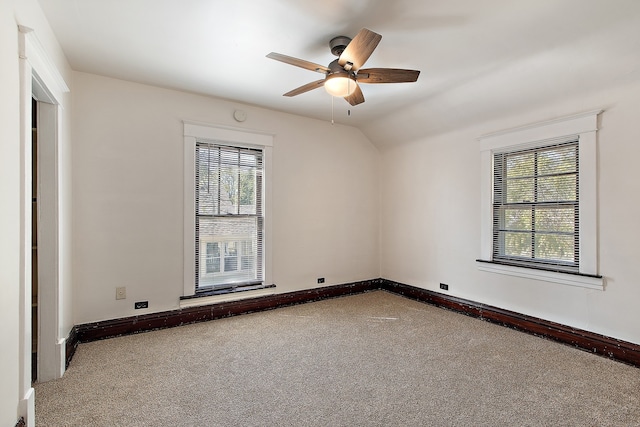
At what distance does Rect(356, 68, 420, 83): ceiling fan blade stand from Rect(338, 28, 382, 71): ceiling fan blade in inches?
5.0

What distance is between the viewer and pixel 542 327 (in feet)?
10.3

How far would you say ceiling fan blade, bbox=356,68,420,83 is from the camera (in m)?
2.37

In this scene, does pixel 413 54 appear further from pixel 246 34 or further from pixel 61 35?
pixel 61 35

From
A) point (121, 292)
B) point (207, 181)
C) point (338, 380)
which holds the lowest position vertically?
point (338, 380)

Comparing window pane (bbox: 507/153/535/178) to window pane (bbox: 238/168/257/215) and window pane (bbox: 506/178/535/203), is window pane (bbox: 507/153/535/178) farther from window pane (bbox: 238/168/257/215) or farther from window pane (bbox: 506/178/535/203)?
window pane (bbox: 238/168/257/215)

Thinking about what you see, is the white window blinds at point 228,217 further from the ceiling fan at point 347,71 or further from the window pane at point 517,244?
the window pane at point 517,244

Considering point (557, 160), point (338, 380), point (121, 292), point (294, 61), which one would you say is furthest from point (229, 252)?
point (557, 160)

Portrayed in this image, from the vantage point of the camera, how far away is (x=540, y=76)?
2857 mm

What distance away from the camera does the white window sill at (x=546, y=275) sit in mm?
2846

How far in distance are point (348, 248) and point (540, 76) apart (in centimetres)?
314

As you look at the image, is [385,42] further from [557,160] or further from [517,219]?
[517,219]

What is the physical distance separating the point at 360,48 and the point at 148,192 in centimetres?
264

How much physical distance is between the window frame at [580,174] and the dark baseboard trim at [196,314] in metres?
2.25

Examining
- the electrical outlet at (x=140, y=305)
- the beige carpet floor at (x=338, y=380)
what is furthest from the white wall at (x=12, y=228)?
the electrical outlet at (x=140, y=305)
